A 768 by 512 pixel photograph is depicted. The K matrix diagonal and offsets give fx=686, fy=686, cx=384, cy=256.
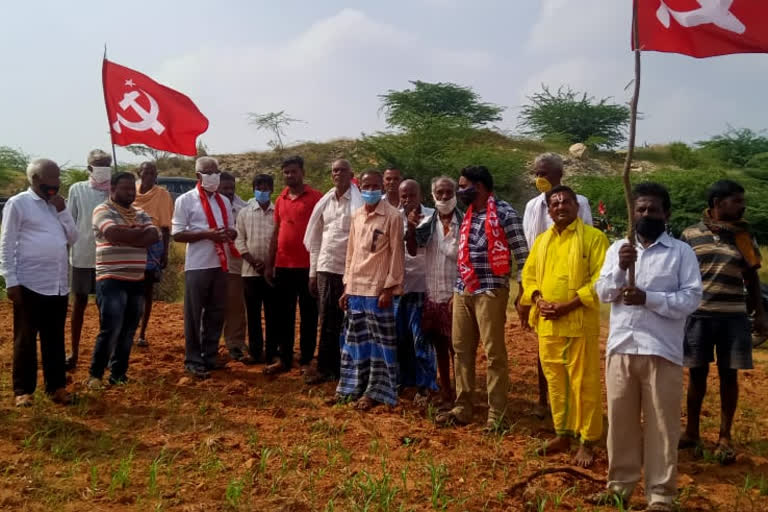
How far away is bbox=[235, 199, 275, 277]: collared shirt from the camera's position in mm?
6195

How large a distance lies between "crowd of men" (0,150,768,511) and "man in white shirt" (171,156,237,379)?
0.05 feet

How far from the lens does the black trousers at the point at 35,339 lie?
191 inches

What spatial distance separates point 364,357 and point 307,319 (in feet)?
3.14

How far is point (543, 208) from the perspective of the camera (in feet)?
16.4

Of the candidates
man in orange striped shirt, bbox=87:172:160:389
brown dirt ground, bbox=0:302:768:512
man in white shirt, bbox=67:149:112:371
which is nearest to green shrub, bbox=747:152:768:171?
brown dirt ground, bbox=0:302:768:512

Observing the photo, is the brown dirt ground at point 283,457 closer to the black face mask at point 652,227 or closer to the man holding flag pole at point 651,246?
the man holding flag pole at point 651,246

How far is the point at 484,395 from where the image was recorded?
18.8ft

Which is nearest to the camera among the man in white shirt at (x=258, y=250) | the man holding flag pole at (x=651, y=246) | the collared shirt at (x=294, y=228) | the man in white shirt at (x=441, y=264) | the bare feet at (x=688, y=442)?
A: the man holding flag pole at (x=651, y=246)

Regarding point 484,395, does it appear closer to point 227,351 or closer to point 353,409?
point 353,409

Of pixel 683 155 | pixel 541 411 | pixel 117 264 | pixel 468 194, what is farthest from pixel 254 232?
pixel 683 155

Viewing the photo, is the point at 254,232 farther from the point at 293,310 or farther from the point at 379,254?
the point at 379,254

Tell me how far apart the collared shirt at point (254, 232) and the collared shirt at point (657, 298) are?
347 centimetres

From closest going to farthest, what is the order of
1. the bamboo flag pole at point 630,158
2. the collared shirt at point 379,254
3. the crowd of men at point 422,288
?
the bamboo flag pole at point 630,158 → the crowd of men at point 422,288 → the collared shirt at point 379,254

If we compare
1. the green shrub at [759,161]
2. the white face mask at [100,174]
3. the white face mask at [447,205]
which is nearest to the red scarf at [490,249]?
the white face mask at [447,205]
